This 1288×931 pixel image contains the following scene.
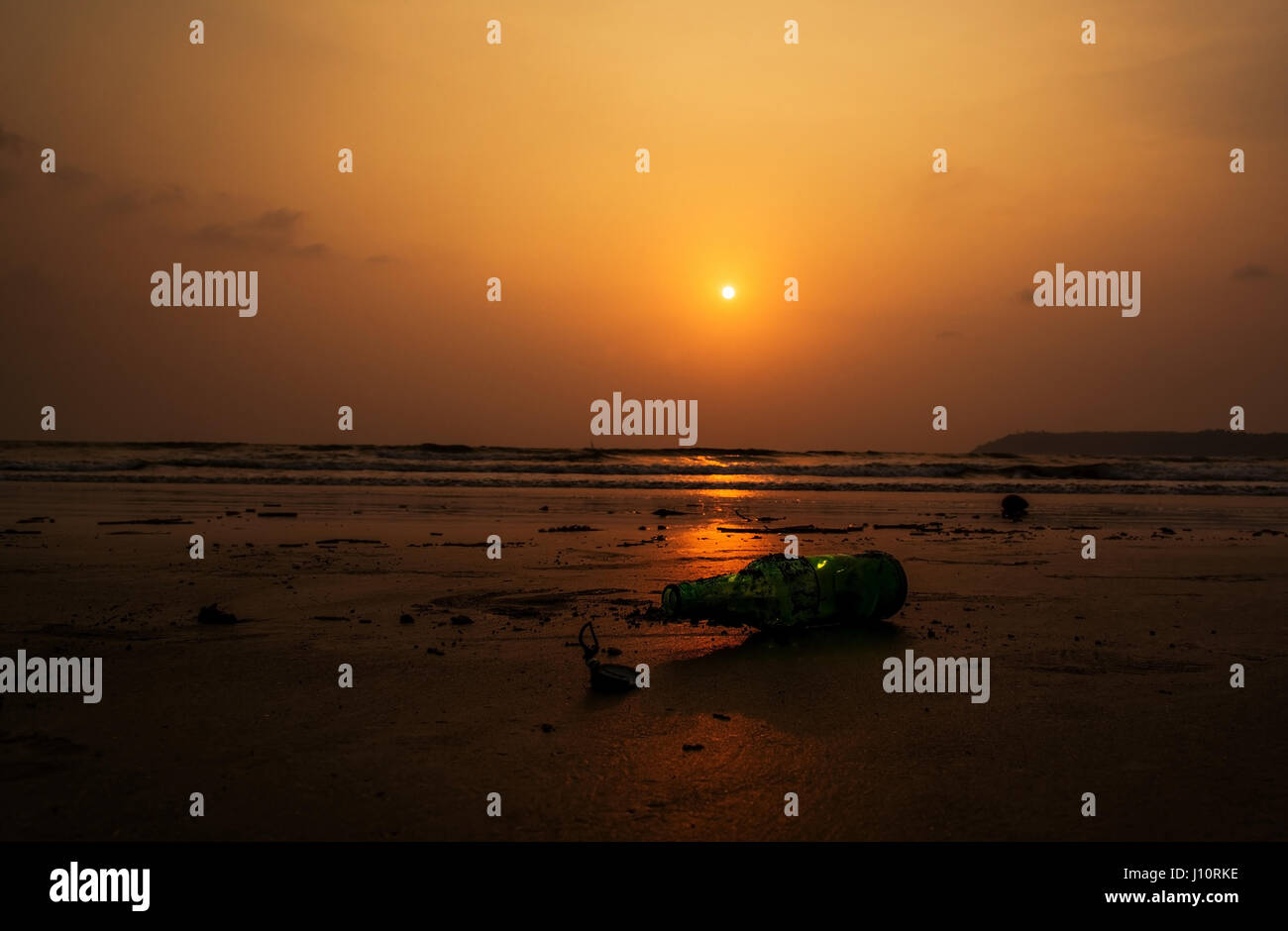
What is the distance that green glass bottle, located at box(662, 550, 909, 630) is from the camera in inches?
157

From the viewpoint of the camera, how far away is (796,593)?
411 cm

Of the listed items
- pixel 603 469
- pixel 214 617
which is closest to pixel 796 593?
pixel 214 617

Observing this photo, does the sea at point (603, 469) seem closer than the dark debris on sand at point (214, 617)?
No

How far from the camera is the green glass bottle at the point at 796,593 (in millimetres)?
3990

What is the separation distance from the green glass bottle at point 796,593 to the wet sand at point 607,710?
0.42ft

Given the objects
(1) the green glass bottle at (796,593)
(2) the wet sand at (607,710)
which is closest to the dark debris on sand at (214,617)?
(2) the wet sand at (607,710)

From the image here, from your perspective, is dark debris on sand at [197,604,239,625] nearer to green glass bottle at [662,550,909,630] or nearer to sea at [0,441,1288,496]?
green glass bottle at [662,550,909,630]

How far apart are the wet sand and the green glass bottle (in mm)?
128

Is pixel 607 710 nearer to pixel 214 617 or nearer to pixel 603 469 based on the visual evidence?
pixel 214 617

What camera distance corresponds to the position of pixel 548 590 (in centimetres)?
511

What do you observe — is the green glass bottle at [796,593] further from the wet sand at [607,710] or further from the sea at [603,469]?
the sea at [603,469]

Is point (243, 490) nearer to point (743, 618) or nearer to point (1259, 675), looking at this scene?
point (743, 618)

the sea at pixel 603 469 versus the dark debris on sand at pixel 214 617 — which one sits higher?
the sea at pixel 603 469
